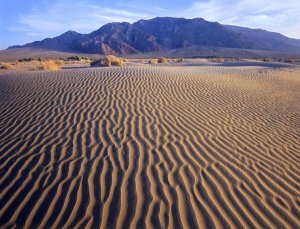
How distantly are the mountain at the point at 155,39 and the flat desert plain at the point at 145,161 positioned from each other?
75494mm

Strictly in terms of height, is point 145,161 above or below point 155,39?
above

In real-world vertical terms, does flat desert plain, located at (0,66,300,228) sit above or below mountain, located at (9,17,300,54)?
above

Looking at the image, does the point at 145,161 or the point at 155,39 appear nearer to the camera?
the point at 145,161

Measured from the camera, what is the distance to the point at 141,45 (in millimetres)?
95250

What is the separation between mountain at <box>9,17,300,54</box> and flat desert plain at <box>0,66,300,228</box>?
75494 millimetres

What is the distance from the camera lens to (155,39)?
330 feet

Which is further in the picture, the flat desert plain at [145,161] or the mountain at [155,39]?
the mountain at [155,39]

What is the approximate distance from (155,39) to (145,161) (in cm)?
9787

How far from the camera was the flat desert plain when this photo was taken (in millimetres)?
4129

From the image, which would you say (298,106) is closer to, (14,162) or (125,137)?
(125,137)

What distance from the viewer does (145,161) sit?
5.45 metres

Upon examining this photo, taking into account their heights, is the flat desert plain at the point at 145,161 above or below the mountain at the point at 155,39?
above

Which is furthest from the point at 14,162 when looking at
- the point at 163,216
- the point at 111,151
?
the point at 163,216

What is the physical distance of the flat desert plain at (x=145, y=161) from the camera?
13.5 feet
